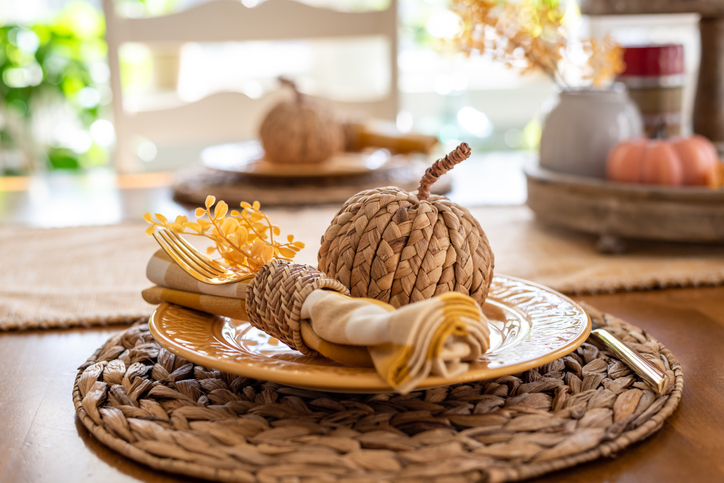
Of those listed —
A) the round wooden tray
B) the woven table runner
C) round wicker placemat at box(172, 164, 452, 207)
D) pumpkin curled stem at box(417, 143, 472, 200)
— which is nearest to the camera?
pumpkin curled stem at box(417, 143, 472, 200)

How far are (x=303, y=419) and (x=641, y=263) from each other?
0.63 meters

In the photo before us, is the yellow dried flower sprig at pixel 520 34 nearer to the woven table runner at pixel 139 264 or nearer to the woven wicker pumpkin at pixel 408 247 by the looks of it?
the woven table runner at pixel 139 264

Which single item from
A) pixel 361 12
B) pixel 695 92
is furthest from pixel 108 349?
pixel 361 12

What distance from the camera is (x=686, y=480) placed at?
43cm

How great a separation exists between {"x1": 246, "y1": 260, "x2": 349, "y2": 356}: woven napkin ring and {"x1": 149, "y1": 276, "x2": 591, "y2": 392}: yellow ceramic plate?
0.02 meters

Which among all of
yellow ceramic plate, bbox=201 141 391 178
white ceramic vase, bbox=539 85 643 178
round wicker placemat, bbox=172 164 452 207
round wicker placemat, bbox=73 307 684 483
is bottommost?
round wicker placemat, bbox=73 307 684 483

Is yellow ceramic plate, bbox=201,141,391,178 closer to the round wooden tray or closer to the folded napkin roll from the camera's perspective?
the round wooden tray

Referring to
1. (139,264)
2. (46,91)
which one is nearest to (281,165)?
(139,264)

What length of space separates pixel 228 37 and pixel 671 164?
53.3 inches

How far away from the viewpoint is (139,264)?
1.01 meters

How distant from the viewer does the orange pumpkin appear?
1038 mm

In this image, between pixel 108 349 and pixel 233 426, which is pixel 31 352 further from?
pixel 233 426

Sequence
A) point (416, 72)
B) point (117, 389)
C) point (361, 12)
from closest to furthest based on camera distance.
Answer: point (117, 389) → point (361, 12) → point (416, 72)

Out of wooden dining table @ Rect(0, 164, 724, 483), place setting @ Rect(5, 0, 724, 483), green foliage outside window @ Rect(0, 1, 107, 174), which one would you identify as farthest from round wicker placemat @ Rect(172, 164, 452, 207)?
green foliage outside window @ Rect(0, 1, 107, 174)
